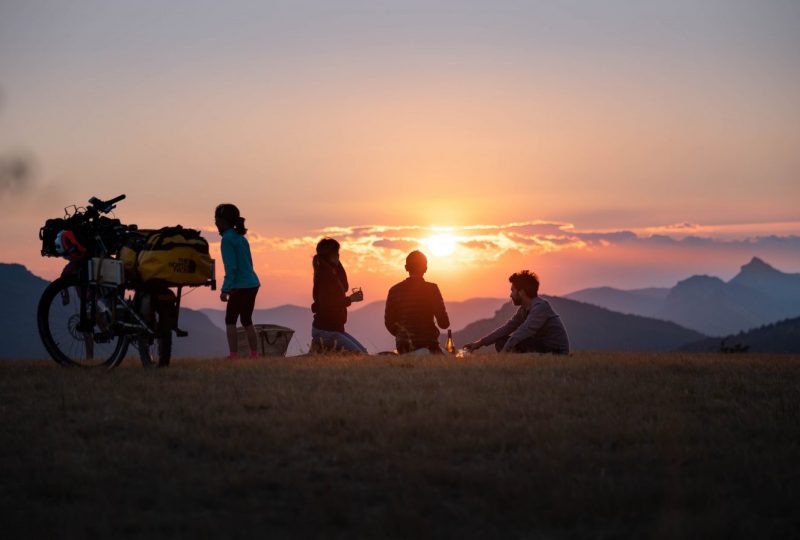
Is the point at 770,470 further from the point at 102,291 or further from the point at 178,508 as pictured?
the point at 102,291

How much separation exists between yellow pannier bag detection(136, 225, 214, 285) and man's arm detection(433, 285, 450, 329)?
15.4 feet

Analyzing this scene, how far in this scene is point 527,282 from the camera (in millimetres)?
17766

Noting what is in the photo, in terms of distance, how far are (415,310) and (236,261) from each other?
10.9 ft

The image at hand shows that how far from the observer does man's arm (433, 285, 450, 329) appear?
707 inches

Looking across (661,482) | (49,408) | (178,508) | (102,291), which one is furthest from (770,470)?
(102,291)

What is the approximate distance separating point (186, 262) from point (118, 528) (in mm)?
7674

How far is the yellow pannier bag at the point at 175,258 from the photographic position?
560 inches

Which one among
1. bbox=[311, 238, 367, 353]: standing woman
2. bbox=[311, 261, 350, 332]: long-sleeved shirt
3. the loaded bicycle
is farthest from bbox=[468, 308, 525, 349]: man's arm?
the loaded bicycle

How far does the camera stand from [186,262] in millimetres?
14500

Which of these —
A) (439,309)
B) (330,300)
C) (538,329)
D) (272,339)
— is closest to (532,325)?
(538,329)

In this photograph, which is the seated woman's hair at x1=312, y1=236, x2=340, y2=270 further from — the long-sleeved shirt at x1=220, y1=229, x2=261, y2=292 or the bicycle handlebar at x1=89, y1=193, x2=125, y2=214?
the bicycle handlebar at x1=89, y1=193, x2=125, y2=214

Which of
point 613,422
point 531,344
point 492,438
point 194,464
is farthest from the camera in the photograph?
point 531,344

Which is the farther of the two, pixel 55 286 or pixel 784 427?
pixel 55 286

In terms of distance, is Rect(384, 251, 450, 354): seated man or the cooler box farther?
the cooler box
